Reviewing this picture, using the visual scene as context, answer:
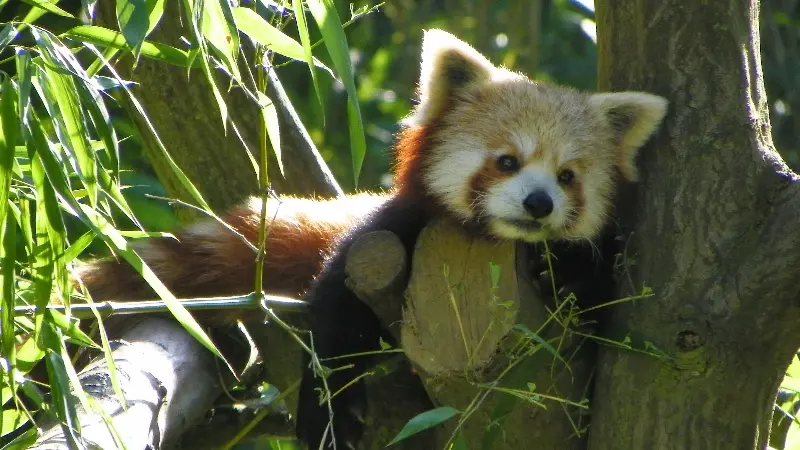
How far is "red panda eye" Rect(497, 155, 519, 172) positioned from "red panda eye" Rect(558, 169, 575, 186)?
132 mm

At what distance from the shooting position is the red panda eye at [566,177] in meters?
2.90

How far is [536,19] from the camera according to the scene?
5.33m

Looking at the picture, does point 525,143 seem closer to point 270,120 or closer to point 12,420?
point 270,120

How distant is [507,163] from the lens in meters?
2.89

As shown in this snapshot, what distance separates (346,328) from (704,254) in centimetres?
99

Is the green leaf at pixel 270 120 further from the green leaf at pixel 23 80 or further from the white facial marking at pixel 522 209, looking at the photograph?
the white facial marking at pixel 522 209

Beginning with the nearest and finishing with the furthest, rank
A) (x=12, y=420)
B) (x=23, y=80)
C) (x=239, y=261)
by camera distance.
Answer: (x=23, y=80)
(x=12, y=420)
(x=239, y=261)

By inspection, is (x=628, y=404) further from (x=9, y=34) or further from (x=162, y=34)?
(x=162, y=34)

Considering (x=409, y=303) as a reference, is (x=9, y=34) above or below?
above

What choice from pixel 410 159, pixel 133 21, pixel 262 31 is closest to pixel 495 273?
pixel 262 31

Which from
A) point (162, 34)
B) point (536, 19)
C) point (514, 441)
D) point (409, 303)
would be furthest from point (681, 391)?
point (536, 19)

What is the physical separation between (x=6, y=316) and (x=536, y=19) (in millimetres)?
3954

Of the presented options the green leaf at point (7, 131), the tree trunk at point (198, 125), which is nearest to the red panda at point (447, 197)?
the tree trunk at point (198, 125)

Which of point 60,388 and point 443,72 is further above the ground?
point 443,72
